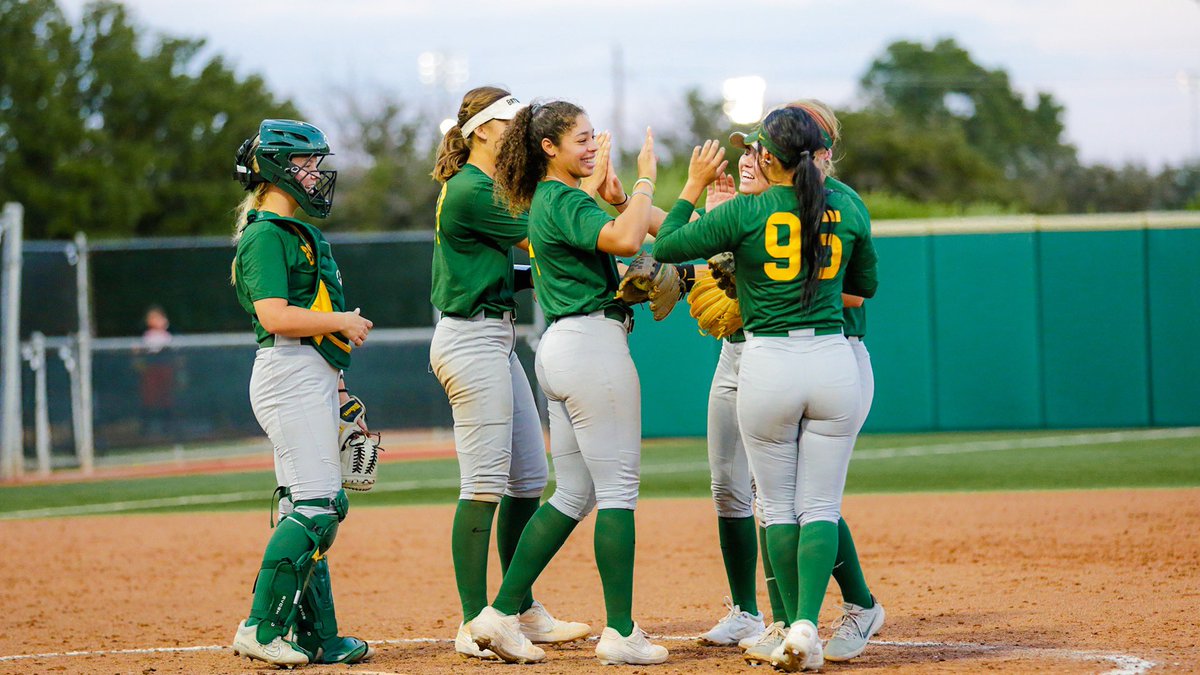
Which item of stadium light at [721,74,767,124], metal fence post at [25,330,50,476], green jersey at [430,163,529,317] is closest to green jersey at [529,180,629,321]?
green jersey at [430,163,529,317]

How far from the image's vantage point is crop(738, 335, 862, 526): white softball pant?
167 inches

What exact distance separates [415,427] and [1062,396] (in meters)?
7.40

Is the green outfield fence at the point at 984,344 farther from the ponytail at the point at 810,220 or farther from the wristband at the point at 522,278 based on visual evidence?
the ponytail at the point at 810,220

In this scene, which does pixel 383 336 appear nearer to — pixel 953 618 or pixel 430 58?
pixel 953 618

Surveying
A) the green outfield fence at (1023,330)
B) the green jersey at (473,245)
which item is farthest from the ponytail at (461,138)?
the green outfield fence at (1023,330)

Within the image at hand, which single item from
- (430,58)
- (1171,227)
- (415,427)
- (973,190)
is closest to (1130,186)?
(973,190)

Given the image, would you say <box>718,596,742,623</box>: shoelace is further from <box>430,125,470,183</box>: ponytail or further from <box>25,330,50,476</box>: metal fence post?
<box>25,330,50,476</box>: metal fence post

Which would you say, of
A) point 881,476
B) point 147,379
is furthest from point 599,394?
point 147,379

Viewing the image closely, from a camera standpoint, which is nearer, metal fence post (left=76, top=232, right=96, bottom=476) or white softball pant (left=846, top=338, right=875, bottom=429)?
white softball pant (left=846, top=338, right=875, bottom=429)

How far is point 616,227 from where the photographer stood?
4328mm

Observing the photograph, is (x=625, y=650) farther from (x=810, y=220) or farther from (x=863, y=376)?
(x=810, y=220)

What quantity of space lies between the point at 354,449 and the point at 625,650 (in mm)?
1237

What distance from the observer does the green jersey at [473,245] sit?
4.74 metres

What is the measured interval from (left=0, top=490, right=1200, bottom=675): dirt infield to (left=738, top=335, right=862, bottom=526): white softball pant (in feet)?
1.92
